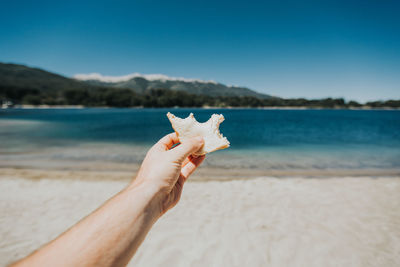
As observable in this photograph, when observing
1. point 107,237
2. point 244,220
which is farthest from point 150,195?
point 244,220

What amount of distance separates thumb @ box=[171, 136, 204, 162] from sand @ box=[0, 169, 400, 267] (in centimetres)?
290

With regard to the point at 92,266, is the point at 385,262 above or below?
below

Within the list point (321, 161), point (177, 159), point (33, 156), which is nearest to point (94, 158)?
point (33, 156)

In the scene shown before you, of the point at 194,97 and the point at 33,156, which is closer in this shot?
the point at 33,156

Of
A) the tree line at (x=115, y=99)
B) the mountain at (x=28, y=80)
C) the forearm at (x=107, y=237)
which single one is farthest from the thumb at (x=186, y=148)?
the mountain at (x=28, y=80)

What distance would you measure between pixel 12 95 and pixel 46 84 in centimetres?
5067

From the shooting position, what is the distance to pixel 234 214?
6145 mm

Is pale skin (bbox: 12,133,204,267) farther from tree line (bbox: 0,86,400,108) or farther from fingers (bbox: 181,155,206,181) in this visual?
tree line (bbox: 0,86,400,108)

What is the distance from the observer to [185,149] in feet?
8.25

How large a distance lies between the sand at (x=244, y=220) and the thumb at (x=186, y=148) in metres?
2.90

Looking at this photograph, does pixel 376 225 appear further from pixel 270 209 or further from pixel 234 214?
pixel 234 214

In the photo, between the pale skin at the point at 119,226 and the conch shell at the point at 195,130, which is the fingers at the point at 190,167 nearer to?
the conch shell at the point at 195,130

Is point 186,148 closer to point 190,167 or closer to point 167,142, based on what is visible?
point 167,142

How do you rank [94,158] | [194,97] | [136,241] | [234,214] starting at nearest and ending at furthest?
[136,241] < [234,214] < [94,158] < [194,97]
